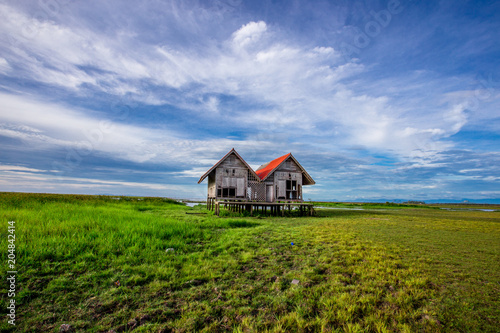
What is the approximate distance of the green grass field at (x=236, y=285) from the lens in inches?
139

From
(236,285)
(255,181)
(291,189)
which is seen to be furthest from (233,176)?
(236,285)

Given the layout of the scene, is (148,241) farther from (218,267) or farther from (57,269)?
(218,267)

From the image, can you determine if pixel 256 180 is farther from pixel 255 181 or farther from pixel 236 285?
pixel 236 285

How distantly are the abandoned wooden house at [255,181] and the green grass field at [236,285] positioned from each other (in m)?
14.9

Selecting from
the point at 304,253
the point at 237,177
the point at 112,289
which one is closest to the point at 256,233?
the point at 304,253

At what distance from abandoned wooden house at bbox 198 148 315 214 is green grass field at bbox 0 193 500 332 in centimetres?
1487

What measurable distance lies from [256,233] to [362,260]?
484 centimetres

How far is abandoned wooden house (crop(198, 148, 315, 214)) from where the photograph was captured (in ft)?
74.8

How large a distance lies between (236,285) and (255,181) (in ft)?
64.0

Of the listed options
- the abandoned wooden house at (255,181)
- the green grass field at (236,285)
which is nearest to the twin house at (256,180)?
the abandoned wooden house at (255,181)

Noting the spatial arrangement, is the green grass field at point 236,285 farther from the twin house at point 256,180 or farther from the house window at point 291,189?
the house window at point 291,189

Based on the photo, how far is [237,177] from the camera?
23234mm

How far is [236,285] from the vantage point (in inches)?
188

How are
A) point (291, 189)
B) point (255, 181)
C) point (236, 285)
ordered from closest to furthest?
1. point (236, 285)
2. point (255, 181)
3. point (291, 189)
